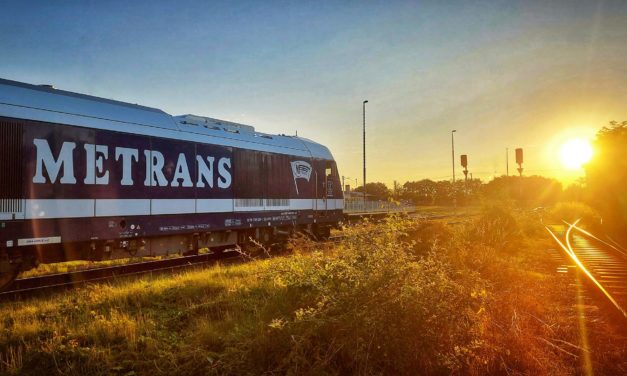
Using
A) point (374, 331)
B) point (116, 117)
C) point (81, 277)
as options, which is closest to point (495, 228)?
point (116, 117)

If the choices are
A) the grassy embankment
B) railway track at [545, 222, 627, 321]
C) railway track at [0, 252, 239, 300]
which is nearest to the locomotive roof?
railway track at [0, 252, 239, 300]

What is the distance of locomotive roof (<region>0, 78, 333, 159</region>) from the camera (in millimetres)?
→ 8883

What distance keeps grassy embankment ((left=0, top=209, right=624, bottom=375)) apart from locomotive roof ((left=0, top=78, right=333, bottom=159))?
3781 millimetres

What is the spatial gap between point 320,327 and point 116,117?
8.13 meters

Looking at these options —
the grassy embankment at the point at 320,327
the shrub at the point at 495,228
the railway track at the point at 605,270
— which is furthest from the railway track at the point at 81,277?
the shrub at the point at 495,228

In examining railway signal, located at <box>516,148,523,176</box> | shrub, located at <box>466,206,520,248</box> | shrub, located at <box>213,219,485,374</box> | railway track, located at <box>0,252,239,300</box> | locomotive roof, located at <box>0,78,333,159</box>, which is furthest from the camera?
railway signal, located at <box>516,148,523,176</box>

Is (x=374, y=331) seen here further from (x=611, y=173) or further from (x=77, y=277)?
(x=611, y=173)

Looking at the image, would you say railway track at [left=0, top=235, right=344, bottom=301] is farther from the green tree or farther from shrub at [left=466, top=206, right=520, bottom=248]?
the green tree

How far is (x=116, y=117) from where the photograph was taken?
10.7m

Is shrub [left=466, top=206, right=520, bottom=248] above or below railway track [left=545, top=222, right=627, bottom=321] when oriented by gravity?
above

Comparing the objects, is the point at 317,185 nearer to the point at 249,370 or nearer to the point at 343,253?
the point at 343,253

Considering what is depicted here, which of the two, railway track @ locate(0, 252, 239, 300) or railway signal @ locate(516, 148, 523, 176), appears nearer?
railway track @ locate(0, 252, 239, 300)

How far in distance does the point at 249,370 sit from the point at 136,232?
23.8 feet

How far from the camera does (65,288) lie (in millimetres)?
9828
